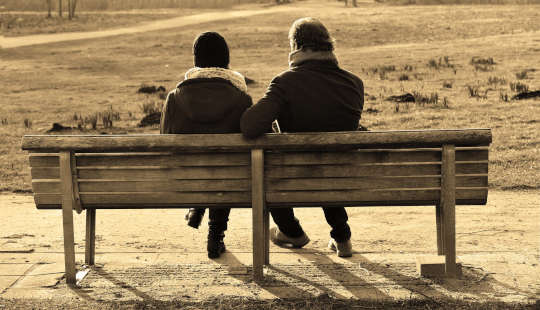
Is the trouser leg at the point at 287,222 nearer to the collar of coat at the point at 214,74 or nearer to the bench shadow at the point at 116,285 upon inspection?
the collar of coat at the point at 214,74

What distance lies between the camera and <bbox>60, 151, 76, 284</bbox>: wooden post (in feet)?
15.2

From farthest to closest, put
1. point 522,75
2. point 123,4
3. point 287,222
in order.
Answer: point 123,4, point 522,75, point 287,222

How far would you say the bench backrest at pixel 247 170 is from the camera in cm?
459

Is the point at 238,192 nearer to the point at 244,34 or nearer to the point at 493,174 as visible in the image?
the point at 493,174

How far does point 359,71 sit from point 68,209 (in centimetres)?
1756

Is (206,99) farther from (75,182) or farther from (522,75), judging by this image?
(522,75)

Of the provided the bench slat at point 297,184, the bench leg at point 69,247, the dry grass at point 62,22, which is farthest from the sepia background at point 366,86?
the bench slat at point 297,184

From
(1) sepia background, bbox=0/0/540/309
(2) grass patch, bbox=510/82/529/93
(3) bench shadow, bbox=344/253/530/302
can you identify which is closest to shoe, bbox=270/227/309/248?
(1) sepia background, bbox=0/0/540/309

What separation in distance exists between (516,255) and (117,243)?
108 inches

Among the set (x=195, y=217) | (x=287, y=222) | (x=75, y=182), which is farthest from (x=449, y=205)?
(x=75, y=182)

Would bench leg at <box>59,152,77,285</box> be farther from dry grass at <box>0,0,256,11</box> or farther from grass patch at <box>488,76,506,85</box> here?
dry grass at <box>0,0,256,11</box>

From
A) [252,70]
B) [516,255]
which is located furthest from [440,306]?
[252,70]

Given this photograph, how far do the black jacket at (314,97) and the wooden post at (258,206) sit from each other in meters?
0.25

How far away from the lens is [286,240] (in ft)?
18.2
